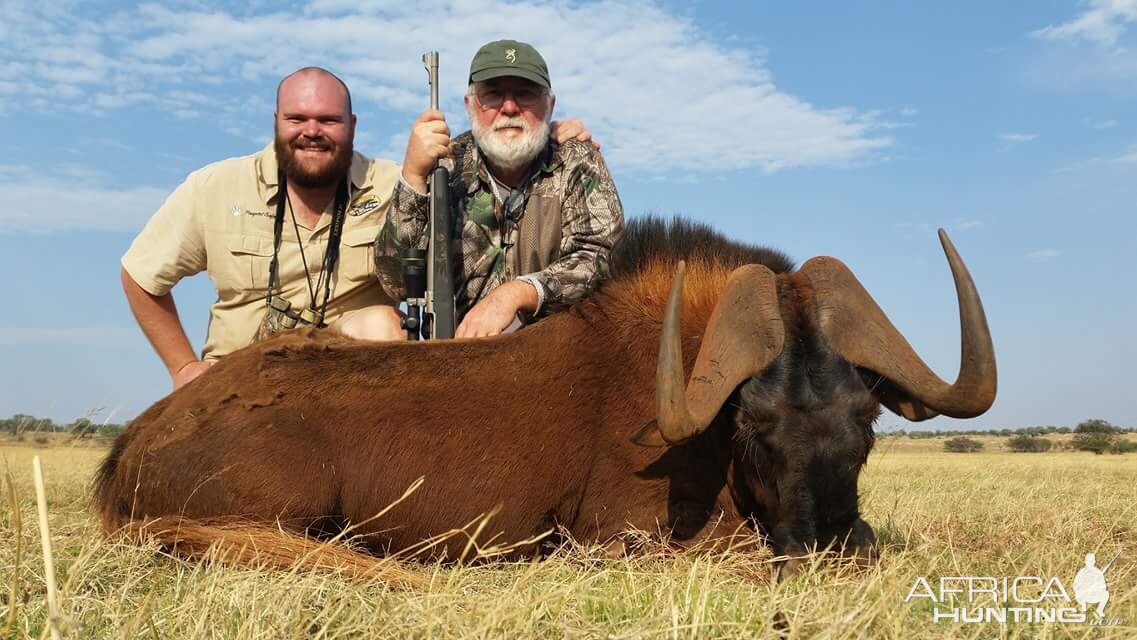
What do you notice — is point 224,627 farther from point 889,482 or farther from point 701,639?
point 889,482

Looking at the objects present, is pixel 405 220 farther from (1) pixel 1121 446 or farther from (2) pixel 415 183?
(1) pixel 1121 446

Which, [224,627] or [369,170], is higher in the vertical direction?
[369,170]

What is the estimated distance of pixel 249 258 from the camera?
23.6 feet

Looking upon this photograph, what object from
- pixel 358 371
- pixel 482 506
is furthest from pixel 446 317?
pixel 482 506

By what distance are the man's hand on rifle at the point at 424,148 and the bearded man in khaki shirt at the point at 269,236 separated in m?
1.04

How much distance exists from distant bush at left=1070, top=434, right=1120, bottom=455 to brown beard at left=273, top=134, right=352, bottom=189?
42564 mm

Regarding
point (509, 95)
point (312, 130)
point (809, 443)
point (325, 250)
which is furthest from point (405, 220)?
point (809, 443)

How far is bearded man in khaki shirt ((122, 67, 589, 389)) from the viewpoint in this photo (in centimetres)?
716

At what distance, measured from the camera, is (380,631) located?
2807 millimetres

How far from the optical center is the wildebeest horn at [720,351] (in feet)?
12.6

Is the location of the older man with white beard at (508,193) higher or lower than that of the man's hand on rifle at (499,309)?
higher

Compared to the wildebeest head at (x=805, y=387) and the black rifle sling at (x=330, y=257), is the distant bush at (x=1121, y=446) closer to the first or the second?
the black rifle sling at (x=330, y=257)

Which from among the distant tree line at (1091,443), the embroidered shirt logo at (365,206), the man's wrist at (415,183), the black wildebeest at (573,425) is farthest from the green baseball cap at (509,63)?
the distant tree line at (1091,443)

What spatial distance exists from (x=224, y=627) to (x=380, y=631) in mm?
481
